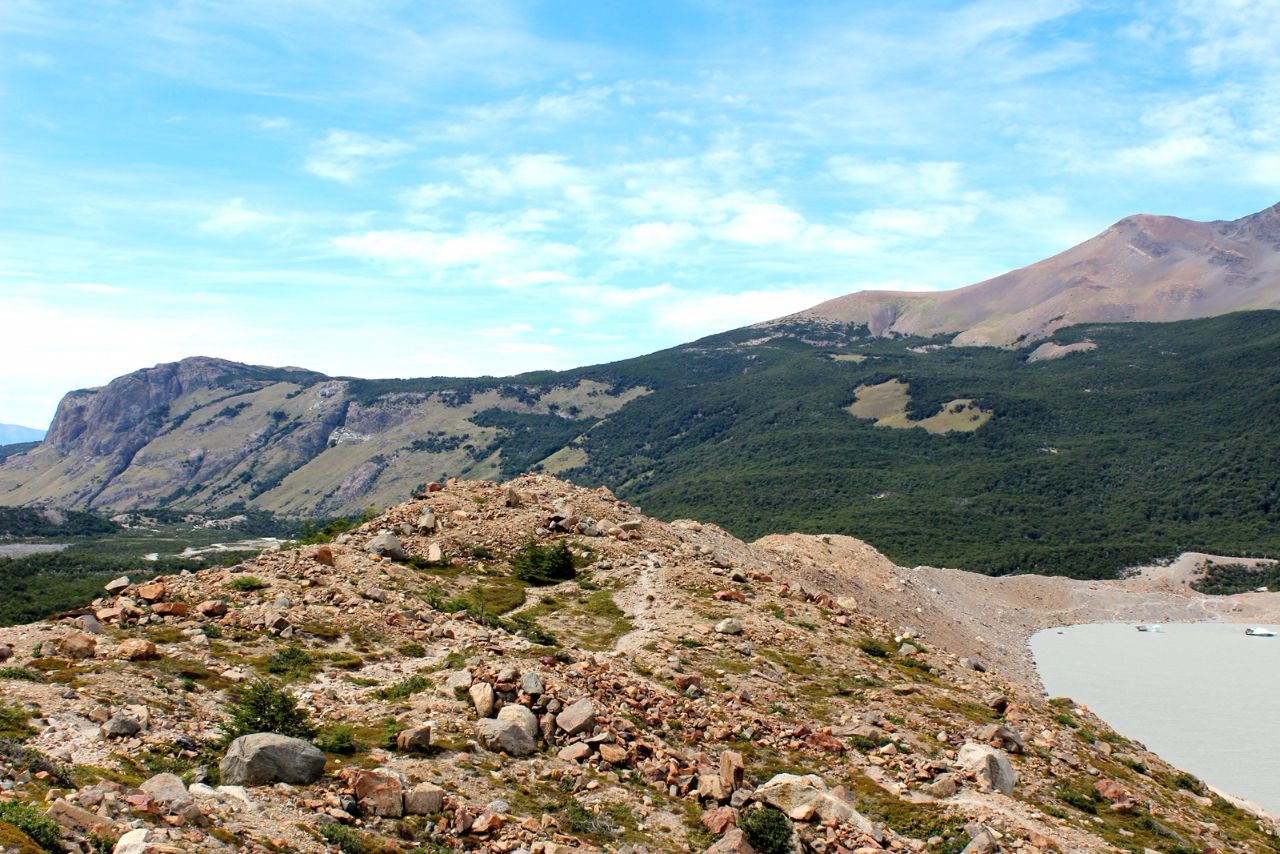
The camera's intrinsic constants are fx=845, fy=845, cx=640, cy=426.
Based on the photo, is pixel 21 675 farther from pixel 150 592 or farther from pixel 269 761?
pixel 150 592

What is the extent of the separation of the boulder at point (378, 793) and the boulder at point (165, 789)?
8.47 ft

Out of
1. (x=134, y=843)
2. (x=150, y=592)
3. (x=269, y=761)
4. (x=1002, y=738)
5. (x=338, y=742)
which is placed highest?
(x=150, y=592)

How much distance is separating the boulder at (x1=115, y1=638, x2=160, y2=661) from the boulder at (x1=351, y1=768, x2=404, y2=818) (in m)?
6.79

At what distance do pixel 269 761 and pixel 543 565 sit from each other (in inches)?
768

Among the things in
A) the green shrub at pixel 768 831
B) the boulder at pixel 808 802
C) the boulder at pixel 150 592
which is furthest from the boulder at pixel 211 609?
the green shrub at pixel 768 831

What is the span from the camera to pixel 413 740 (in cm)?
1580

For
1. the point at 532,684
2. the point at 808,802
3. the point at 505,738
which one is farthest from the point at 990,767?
the point at 505,738

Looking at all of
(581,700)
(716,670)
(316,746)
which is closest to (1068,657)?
(716,670)

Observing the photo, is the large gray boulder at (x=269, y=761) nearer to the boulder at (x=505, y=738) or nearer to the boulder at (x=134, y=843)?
the boulder at (x=134, y=843)

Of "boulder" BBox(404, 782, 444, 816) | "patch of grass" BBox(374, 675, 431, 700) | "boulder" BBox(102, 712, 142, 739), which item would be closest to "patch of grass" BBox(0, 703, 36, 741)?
"boulder" BBox(102, 712, 142, 739)

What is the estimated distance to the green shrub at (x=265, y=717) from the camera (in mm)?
15109

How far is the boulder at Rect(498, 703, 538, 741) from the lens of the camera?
1705 centimetres

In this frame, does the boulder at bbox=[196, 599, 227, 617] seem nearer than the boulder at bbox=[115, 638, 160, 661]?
No

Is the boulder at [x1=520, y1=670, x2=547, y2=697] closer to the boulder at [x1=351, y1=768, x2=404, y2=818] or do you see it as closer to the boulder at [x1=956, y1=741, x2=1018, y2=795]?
the boulder at [x1=351, y1=768, x2=404, y2=818]
